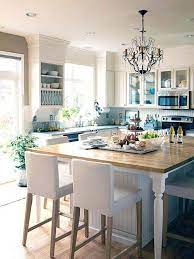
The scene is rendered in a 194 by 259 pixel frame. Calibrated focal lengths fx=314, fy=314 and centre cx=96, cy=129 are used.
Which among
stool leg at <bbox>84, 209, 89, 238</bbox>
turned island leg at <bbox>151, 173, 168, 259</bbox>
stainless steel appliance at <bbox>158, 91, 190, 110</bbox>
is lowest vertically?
stool leg at <bbox>84, 209, 89, 238</bbox>

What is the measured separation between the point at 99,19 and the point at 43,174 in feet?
8.40

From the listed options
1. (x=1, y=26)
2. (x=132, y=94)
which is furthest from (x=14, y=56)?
(x=132, y=94)

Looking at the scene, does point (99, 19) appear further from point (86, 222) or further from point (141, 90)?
point (141, 90)

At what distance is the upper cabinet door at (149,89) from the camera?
715cm

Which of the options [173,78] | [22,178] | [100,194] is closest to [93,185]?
[100,194]

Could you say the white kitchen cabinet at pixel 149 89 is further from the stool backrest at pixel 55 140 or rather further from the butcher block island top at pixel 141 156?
the butcher block island top at pixel 141 156

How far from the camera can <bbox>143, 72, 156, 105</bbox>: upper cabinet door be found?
715 cm

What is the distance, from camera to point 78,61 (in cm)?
703

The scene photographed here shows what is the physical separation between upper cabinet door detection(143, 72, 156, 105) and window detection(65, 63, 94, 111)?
127 cm

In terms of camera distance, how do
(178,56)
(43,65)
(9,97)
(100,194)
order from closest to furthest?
(100,194)
(9,97)
(43,65)
(178,56)

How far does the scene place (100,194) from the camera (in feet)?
8.75

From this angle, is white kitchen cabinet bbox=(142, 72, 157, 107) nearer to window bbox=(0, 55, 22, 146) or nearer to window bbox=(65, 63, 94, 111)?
window bbox=(65, 63, 94, 111)

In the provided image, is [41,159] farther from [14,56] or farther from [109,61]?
[109,61]

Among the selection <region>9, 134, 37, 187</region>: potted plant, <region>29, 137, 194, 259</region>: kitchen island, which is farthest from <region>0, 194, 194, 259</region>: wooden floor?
<region>9, 134, 37, 187</region>: potted plant
